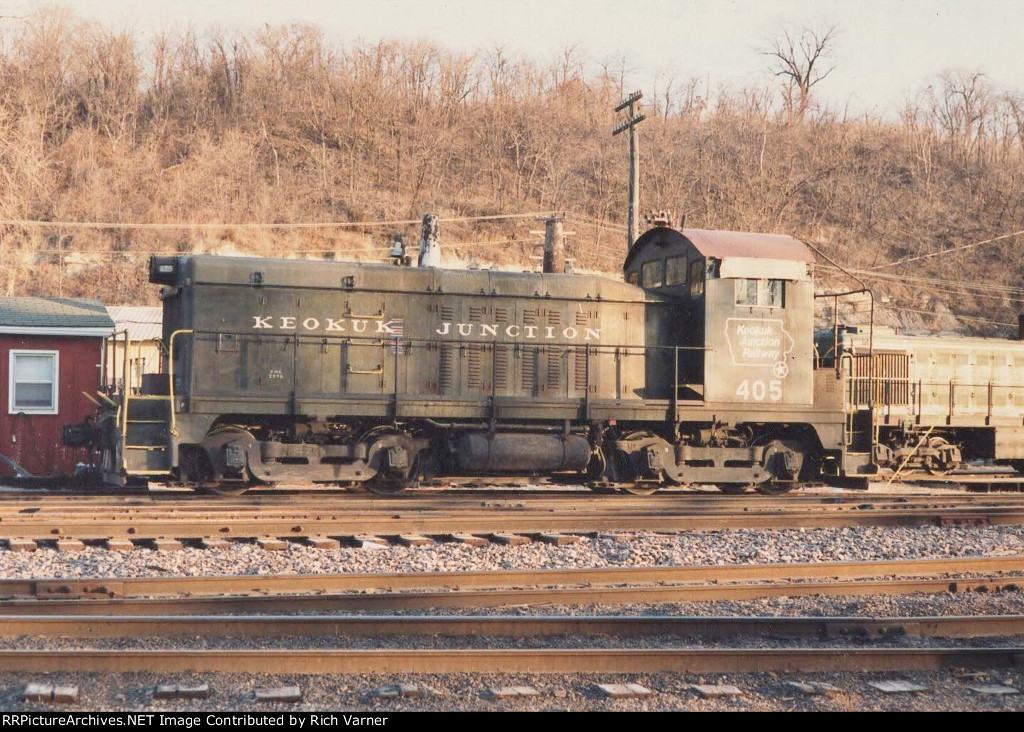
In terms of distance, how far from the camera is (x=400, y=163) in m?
46.6

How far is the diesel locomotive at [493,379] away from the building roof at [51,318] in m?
2.40

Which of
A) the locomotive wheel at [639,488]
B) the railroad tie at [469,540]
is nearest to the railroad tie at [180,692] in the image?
the railroad tie at [469,540]

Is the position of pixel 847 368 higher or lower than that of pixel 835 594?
higher

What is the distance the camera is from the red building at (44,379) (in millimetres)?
16203

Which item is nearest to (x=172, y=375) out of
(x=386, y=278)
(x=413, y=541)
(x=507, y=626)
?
(x=386, y=278)

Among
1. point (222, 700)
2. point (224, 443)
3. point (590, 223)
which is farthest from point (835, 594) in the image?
point (590, 223)

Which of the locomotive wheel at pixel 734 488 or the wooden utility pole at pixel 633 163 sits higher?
the wooden utility pole at pixel 633 163

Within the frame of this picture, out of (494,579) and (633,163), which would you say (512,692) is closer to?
(494,579)

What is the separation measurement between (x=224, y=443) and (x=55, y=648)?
7046mm

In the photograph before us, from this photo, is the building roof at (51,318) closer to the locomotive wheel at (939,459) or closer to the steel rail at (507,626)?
the steel rail at (507,626)

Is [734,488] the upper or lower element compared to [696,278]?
lower

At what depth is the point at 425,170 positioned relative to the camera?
4644cm

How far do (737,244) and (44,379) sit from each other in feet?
36.7
